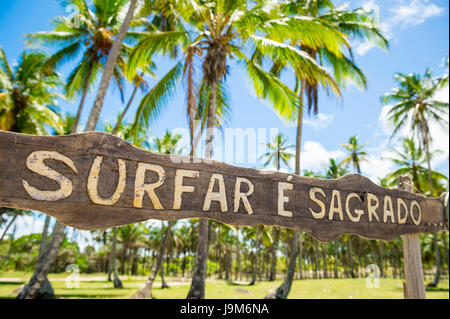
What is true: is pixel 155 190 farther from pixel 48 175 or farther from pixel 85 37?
pixel 85 37

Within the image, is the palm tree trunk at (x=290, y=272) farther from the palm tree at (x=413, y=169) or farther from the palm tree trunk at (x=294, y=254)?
the palm tree at (x=413, y=169)

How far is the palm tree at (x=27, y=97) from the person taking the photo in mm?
14242

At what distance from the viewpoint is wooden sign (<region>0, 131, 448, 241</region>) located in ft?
5.41

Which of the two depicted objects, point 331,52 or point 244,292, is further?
point 244,292

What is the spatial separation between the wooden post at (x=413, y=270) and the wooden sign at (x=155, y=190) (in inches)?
27.6

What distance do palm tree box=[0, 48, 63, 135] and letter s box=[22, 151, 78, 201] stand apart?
1446 cm

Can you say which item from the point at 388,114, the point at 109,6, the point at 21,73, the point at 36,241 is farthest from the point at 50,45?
the point at 36,241

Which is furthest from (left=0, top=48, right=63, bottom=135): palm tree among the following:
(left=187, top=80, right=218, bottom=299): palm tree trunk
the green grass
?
(left=187, top=80, right=218, bottom=299): palm tree trunk

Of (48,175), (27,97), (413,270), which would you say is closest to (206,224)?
(413,270)

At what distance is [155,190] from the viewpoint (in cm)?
194

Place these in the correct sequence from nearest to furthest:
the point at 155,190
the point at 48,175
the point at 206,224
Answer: the point at 48,175 → the point at 155,190 → the point at 206,224

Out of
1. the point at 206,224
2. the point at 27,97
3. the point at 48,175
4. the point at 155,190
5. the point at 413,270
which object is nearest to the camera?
the point at 48,175

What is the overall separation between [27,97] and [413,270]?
18083 mm

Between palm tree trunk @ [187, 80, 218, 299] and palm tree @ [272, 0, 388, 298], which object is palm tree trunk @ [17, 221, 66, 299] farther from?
palm tree @ [272, 0, 388, 298]
